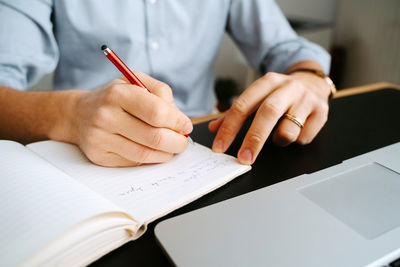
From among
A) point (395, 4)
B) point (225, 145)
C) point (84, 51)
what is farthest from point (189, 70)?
point (395, 4)

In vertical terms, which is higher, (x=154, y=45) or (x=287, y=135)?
(x=154, y=45)

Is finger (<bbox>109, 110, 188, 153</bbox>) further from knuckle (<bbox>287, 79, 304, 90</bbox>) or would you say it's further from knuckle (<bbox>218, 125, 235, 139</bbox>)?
knuckle (<bbox>287, 79, 304, 90</bbox>)

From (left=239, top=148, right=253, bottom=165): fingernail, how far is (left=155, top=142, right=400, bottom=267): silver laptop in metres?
0.06

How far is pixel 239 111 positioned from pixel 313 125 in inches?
4.8

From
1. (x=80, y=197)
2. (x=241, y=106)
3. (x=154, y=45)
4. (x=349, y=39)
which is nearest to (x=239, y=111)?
(x=241, y=106)

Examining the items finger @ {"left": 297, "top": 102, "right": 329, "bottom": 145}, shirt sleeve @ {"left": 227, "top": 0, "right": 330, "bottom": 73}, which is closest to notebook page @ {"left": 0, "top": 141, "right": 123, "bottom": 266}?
finger @ {"left": 297, "top": 102, "right": 329, "bottom": 145}

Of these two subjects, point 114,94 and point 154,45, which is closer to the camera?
point 114,94

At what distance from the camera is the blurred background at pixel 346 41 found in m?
1.74

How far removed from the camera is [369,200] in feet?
0.87

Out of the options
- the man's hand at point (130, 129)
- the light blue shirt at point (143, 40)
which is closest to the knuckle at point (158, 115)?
the man's hand at point (130, 129)

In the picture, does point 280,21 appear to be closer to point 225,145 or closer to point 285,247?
point 225,145

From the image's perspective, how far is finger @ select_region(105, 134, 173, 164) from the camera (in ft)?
1.05

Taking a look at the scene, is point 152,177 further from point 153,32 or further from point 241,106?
point 153,32

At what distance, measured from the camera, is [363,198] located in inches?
10.5
